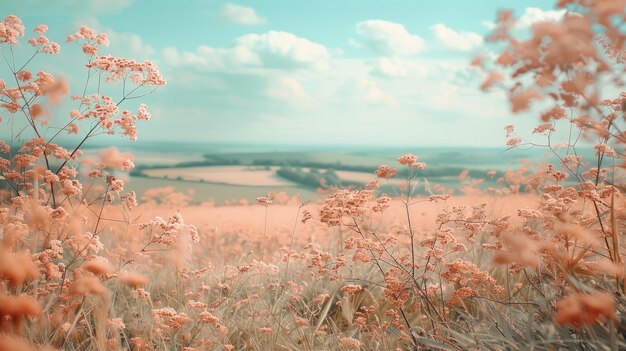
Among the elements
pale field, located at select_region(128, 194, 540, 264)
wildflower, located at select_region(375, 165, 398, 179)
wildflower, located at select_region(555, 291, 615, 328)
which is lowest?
pale field, located at select_region(128, 194, 540, 264)

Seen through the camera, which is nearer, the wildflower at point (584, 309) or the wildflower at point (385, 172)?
the wildflower at point (584, 309)

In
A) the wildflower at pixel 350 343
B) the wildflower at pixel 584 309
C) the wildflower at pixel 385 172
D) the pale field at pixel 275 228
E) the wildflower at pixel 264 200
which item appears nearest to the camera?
the wildflower at pixel 584 309

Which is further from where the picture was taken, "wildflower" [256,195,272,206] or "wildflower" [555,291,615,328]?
"wildflower" [256,195,272,206]

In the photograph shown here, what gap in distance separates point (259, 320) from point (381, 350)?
0.97 metres

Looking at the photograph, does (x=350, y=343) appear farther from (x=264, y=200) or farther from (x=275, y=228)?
(x=275, y=228)

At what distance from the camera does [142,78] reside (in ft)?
12.0

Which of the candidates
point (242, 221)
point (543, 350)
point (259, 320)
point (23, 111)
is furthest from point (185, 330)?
point (242, 221)

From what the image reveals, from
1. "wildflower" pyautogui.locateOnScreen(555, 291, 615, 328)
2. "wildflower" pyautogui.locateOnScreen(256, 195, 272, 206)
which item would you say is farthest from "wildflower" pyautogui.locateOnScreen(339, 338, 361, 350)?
"wildflower" pyautogui.locateOnScreen(555, 291, 615, 328)

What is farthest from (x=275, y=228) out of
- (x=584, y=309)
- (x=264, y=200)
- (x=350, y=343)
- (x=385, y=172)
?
(x=584, y=309)

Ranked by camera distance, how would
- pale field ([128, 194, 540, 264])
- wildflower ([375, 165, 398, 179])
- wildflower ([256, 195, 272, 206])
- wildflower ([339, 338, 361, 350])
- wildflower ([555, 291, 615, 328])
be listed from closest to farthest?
wildflower ([555, 291, 615, 328]) → wildflower ([339, 338, 361, 350]) → wildflower ([375, 165, 398, 179]) → wildflower ([256, 195, 272, 206]) → pale field ([128, 194, 540, 264])

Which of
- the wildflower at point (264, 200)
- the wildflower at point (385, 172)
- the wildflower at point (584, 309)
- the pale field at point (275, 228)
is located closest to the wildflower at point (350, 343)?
the wildflower at point (385, 172)

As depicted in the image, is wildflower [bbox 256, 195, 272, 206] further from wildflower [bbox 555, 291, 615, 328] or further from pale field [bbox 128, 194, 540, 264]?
wildflower [bbox 555, 291, 615, 328]

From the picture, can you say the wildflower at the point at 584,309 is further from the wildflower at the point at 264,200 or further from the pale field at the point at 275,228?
the pale field at the point at 275,228

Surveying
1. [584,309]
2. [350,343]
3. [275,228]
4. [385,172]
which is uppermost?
[385,172]
